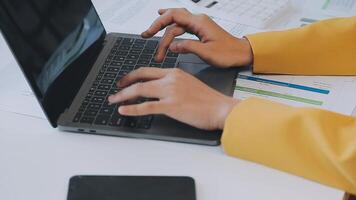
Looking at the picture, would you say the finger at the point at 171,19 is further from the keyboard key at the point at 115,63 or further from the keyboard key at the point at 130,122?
the keyboard key at the point at 130,122

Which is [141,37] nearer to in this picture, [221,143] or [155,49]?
[155,49]

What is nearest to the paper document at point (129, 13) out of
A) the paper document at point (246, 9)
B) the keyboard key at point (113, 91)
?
the paper document at point (246, 9)

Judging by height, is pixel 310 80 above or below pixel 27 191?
below

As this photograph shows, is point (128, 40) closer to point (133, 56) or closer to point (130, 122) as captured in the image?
point (133, 56)

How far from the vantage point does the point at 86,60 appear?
0.93 meters

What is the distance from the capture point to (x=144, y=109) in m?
0.75

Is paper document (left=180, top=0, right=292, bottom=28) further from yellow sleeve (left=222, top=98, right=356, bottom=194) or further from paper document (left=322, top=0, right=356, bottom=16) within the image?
yellow sleeve (left=222, top=98, right=356, bottom=194)

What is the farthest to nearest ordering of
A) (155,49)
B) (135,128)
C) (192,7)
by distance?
(192,7)
(155,49)
(135,128)

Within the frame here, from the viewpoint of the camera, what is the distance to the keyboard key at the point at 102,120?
0.78 metres

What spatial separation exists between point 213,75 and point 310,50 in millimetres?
200

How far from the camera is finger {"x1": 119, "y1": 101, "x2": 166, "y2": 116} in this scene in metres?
0.75

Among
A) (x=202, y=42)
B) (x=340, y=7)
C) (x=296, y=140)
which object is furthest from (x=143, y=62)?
(x=340, y=7)

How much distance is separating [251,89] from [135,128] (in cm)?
24

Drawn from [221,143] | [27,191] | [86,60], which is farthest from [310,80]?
[27,191]
